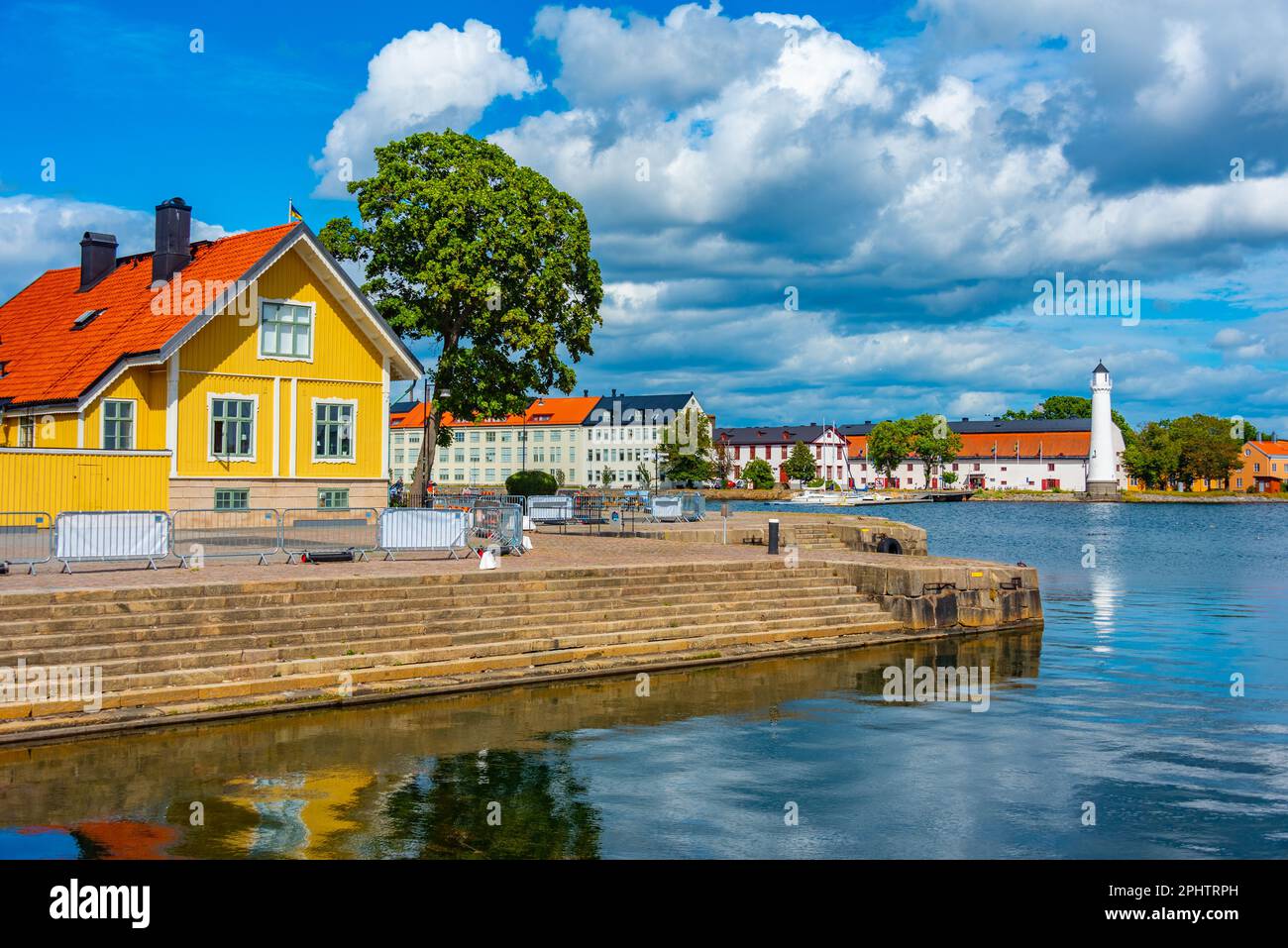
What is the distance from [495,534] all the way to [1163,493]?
16221 cm

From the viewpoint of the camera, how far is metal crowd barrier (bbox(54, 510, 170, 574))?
63.1 ft

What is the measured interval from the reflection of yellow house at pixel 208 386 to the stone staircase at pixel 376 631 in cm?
1422

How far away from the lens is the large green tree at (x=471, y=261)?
42.0m

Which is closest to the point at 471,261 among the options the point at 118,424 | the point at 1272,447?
the point at 118,424

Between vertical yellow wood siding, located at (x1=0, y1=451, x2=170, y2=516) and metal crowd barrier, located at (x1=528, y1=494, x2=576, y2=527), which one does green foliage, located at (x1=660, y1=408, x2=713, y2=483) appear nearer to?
metal crowd barrier, located at (x1=528, y1=494, x2=576, y2=527)

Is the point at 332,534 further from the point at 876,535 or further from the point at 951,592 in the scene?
the point at 876,535

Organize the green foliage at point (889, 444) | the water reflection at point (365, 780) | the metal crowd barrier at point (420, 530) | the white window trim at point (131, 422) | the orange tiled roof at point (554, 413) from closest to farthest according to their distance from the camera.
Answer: the water reflection at point (365, 780) < the metal crowd barrier at point (420, 530) < the white window trim at point (131, 422) < the orange tiled roof at point (554, 413) < the green foliage at point (889, 444)

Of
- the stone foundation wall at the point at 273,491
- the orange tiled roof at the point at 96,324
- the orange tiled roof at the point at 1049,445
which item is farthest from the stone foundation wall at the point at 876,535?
the orange tiled roof at the point at 1049,445

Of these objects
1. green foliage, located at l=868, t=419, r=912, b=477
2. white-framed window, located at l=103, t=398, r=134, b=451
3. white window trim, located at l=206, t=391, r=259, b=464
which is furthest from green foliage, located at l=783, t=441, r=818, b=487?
white-framed window, located at l=103, t=398, r=134, b=451

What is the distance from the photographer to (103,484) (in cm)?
2923

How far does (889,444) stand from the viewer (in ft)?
594

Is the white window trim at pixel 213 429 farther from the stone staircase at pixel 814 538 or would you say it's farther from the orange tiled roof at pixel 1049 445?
the orange tiled roof at pixel 1049 445

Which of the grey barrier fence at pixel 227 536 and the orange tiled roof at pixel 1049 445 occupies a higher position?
the orange tiled roof at pixel 1049 445
